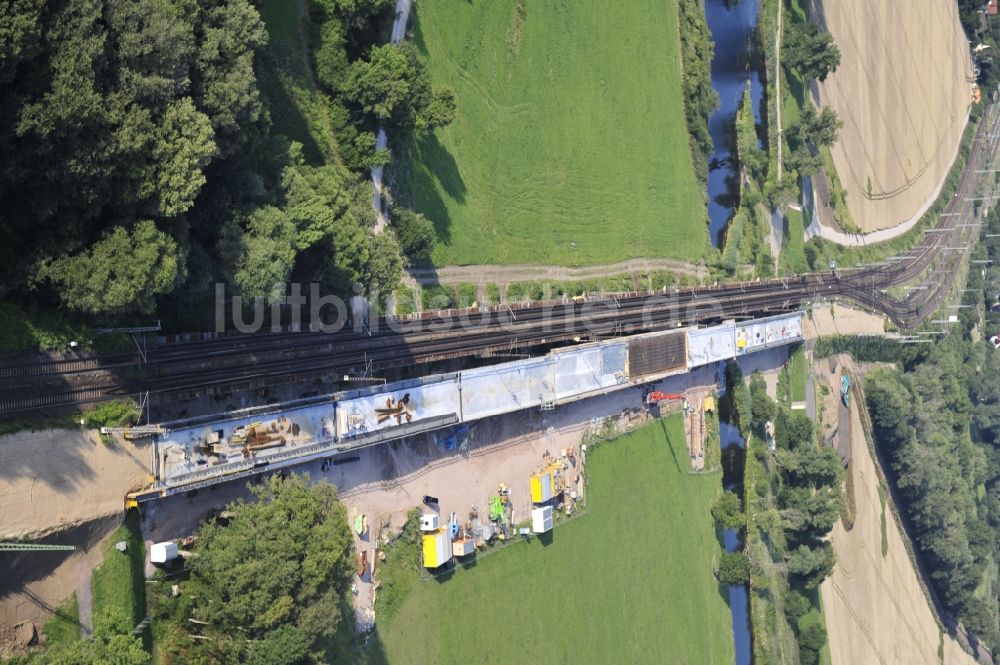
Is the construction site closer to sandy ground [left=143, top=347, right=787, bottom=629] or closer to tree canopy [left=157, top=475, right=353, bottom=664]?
sandy ground [left=143, top=347, right=787, bottom=629]

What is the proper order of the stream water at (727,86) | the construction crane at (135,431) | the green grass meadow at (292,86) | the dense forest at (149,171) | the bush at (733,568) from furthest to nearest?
the stream water at (727,86), the bush at (733,568), the green grass meadow at (292,86), the construction crane at (135,431), the dense forest at (149,171)

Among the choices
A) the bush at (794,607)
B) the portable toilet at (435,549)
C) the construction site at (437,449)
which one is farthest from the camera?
the bush at (794,607)

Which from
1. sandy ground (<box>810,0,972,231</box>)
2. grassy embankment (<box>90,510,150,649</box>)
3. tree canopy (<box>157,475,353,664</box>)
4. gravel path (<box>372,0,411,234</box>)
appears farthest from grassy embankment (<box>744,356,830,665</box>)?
grassy embankment (<box>90,510,150,649</box>)

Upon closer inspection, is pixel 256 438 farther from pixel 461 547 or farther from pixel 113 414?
pixel 461 547

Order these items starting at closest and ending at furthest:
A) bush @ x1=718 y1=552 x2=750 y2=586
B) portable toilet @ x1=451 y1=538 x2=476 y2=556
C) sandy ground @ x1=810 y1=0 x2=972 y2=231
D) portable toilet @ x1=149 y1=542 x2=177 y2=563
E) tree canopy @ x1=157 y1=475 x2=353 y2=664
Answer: tree canopy @ x1=157 y1=475 x2=353 y2=664 → portable toilet @ x1=149 y1=542 x2=177 y2=563 → portable toilet @ x1=451 y1=538 x2=476 y2=556 → bush @ x1=718 y1=552 x2=750 y2=586 → sandy ground @ x1=810 y1=0 x2=972 y2=231

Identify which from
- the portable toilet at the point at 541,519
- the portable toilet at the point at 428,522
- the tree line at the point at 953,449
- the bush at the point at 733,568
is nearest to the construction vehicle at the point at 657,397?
the bush at the point at 733,568

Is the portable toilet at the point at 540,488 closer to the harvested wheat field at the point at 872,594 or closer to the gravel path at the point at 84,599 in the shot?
the gravel path at the point at 84,599

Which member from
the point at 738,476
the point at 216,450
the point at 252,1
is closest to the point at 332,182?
the point at 252,1
